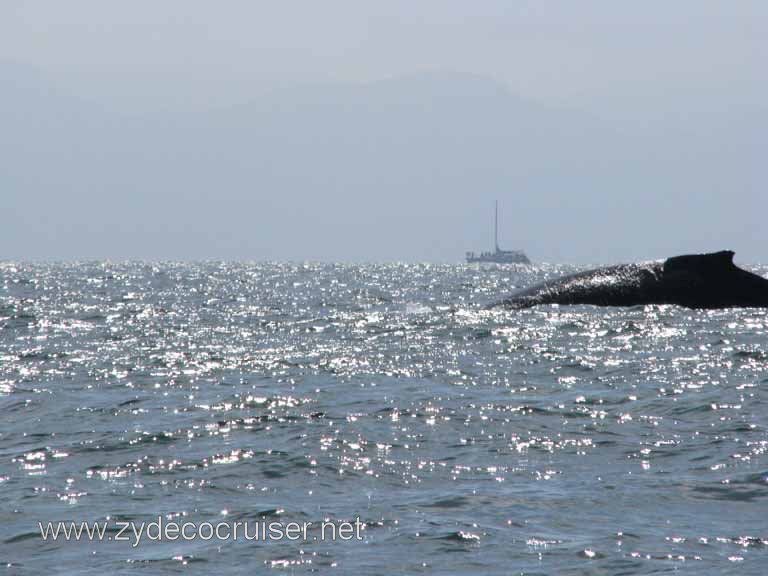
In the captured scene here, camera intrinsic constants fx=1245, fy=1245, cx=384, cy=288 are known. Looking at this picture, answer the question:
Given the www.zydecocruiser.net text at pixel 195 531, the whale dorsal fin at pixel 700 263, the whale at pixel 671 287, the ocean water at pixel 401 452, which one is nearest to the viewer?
the ocean water at pixel 401 452

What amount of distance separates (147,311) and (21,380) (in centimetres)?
1951

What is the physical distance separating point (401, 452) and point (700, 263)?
21304 millimetres

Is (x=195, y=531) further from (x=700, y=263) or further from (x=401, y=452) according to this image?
(x=700, y=263)

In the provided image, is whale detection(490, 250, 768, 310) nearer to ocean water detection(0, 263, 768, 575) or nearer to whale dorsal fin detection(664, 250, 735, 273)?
whale dorsal fin detection(664, 250, 735, 273)

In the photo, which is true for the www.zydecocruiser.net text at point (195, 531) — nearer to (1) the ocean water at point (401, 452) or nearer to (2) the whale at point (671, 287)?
(1) the ocean water at point (401, 452)

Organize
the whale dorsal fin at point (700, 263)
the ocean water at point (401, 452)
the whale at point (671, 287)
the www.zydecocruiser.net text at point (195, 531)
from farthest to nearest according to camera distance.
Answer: the whale at point (671, 287) → the whale dorsal fin at point (700, 263) → the www.zydecocruiser.net text at point (195, 531) → the ocean water at point (401, 452)

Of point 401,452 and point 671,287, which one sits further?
point 671,287

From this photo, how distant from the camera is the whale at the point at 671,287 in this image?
3225 cm

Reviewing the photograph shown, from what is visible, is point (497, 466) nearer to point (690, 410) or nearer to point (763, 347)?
point (690, 410)

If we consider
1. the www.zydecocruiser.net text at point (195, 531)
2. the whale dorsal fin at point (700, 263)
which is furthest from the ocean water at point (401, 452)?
the whale dorsal fin at point (700, 263)

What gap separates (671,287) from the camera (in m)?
32.4

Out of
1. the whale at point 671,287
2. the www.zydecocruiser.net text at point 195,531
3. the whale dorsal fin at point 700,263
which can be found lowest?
the www.zydecocruiser.net text at point 195,531

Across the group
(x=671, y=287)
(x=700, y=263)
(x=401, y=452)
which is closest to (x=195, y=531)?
(x=401, y=452)

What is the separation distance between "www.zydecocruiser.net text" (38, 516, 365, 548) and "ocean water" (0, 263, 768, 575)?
0.06 m
